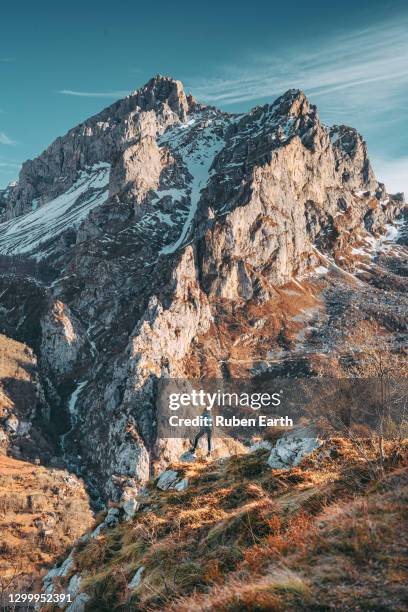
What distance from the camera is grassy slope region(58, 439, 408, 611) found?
6802 millimetres

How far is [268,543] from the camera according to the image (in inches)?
378

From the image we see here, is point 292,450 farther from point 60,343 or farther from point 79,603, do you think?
point 60,343

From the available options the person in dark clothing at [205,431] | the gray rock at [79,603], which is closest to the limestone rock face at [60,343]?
the person in dark clothing at [205,431]

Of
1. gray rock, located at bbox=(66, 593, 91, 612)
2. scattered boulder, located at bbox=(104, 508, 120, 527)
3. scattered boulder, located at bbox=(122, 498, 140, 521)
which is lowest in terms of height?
gray rock, located at bbox=(66, 593, 91, 612)

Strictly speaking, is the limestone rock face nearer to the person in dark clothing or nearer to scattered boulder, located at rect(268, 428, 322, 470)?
the person in dark clothing

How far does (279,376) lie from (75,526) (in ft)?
288

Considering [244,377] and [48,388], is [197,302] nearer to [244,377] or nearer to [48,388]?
[244,377]

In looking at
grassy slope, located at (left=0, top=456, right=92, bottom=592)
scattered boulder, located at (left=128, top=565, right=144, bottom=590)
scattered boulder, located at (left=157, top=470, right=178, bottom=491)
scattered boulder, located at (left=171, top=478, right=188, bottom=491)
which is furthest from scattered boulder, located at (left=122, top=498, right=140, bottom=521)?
grassy slope, located at (left=0, top=456, right=92, bottom=592)

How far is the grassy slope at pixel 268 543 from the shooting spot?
6.80 m

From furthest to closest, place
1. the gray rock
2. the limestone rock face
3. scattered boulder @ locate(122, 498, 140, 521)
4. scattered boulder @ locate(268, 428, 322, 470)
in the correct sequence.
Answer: the limestone rock face < scattered boulder @ locate(122, 498, 140, 521) < scattered boulder @ locate(268, 428, 322, 470) < the gray rock

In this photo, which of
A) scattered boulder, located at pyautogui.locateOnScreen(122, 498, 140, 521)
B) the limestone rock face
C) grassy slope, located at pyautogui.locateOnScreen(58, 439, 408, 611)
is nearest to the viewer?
grassy slope, located at pyautogui.locateOnScreen(58, 439, 408, 611)

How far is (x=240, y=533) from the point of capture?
445 inches

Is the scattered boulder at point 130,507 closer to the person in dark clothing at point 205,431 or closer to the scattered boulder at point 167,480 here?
the scattered boulder at point 167,480

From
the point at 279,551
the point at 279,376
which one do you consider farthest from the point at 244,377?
the point at 279,551
